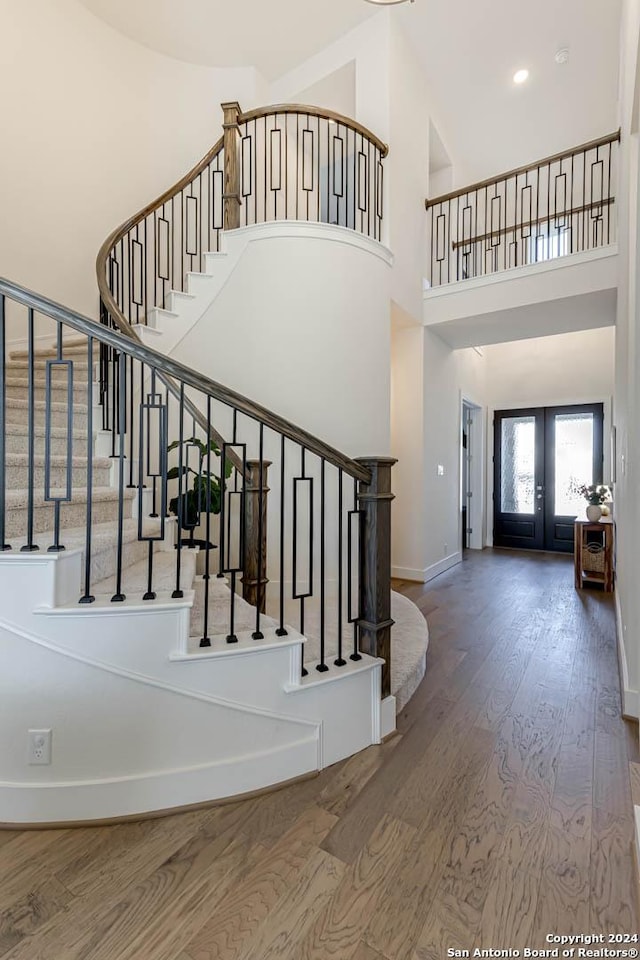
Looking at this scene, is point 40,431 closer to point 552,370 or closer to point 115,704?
point 115,704

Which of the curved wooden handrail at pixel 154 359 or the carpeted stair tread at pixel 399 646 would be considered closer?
the curved wooden handrail at pixel 154 359

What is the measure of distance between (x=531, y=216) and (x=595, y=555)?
15.8ft

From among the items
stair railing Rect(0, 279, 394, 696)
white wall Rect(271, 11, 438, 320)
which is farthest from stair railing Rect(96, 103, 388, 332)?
stair railing Rect(0, 279, 394, 696)

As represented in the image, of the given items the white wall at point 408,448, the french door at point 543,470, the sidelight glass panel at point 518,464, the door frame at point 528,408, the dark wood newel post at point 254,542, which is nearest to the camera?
the dark wood newel post at point 254,542

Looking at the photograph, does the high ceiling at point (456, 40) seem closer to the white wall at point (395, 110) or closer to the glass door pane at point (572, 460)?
the white wall at point (395, 110)

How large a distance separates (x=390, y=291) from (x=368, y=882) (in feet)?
13.9

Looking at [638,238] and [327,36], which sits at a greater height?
[327,36]

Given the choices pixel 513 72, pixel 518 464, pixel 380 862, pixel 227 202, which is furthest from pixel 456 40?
pixel 380 862

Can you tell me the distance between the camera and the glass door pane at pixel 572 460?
6762mm

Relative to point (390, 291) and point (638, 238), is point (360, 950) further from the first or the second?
point (390, 291)

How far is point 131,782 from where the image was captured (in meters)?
1.62

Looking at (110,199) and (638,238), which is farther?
(110,199)

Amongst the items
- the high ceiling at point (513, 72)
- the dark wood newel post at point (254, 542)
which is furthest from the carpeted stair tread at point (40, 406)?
the high ceiling at point (513, 72)

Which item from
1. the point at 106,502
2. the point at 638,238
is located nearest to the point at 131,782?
the point at 106,502
